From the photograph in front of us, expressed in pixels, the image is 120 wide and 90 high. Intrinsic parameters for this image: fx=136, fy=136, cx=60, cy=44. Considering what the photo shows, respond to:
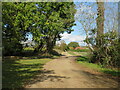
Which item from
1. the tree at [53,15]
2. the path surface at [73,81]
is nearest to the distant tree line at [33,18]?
the tree at [53,15]

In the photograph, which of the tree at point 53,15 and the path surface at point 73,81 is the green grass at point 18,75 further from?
the tree at point 53,15

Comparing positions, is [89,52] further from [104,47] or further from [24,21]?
[24,21]

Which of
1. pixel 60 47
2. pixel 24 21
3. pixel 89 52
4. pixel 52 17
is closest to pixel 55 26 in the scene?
pixel 52 17

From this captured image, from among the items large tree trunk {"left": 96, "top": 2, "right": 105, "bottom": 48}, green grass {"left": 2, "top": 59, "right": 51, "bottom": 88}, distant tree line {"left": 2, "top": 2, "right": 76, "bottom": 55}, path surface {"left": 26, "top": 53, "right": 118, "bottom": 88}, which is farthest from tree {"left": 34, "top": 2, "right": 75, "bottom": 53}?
path surface {"left": 26, "top": 53, "right": 118, "bottom": 88}

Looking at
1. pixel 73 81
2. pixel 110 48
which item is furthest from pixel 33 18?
pixel 73 81

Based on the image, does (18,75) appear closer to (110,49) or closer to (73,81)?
(73,81)

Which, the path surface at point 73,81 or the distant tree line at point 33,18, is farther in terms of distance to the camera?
the distant tree line at point 33,18

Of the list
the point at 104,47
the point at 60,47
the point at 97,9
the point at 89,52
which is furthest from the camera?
the point at 60,47

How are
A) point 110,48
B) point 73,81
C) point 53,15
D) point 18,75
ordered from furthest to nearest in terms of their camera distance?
point 53,15 → point 110,48 → point 18,75 → point 73,81

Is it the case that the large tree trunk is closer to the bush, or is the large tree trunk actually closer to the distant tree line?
the bush

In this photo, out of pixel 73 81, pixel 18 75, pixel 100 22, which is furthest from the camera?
pixel 100 22

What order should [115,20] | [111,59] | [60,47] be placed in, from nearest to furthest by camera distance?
[115,20] → [111,59] → [60,47]

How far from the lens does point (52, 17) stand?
68.8ft

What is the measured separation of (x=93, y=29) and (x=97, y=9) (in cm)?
203
